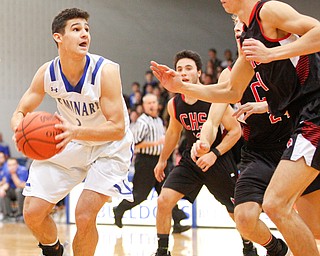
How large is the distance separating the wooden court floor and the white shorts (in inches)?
84.9

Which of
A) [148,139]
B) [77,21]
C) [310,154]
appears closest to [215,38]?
[148,139]

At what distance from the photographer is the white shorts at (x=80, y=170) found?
17.0 ft

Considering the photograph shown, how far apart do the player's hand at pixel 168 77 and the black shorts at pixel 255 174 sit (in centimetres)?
103

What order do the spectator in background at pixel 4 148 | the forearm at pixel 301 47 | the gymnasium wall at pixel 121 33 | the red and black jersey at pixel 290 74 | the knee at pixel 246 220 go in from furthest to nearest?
the gymnasium wall at pixel 121 33 < the spectator in background at pixel 4 148 < the knee at pixel 246 220 < the red and black jersey at pixel 290 74 < the forearm at pixel 301 47

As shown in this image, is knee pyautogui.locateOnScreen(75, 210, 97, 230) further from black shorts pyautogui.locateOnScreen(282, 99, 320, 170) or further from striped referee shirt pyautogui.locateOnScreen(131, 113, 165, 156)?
striped referee shirt pyautogui.locateOnScreen(131, 113, 165, 156)

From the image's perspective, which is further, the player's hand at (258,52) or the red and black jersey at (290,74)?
the red and black jersey at (290,74)

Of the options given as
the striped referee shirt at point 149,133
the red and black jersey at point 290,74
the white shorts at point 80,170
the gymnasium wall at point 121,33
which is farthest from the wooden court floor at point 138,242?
the gymnasium wall at point 121,33

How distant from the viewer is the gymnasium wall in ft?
53.3

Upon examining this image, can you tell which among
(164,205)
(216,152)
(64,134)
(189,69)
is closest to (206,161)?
(216,152)

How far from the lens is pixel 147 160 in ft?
32.1

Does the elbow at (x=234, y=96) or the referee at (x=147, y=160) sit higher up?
the elbow at (x=234, y=96)

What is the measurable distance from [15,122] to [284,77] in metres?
2.15

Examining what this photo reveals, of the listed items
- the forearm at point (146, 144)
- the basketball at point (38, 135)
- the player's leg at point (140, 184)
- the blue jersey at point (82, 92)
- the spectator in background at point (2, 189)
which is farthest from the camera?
the spectator in background at point (2, 189)

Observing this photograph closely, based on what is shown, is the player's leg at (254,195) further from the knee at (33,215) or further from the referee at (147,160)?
the referee at (147,160)
